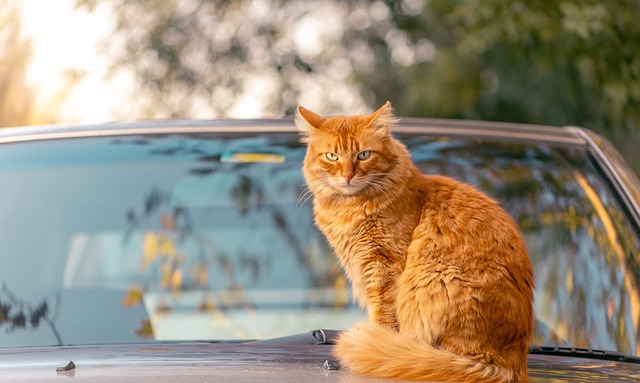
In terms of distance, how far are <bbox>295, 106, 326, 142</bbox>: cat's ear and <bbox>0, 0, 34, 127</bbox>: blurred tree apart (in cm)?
1039

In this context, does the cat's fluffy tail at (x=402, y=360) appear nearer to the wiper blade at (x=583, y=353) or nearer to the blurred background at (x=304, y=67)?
the wiper blade at (x=583, y=353)

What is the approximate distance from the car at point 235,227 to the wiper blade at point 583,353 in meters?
0.09

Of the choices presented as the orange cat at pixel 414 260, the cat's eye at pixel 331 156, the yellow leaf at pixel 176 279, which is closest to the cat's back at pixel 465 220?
the orange cat at pixel 414 260

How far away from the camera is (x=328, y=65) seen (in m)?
15.1

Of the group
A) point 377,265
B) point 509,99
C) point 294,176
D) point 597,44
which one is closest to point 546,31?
point 597,44

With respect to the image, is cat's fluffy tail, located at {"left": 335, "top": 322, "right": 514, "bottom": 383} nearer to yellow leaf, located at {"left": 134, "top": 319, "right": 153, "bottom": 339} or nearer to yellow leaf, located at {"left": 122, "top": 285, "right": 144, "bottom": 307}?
yellow leaf, located at {"left": 134, "top": 319, "right": 153, "bottom": 339}

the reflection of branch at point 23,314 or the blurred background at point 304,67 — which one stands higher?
the blurred background at point 304,67

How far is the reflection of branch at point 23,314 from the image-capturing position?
3.21m

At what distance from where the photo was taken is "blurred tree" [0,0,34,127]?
52.4 feet

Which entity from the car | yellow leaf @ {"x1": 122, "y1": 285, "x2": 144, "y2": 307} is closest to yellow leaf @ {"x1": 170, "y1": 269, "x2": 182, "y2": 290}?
the car

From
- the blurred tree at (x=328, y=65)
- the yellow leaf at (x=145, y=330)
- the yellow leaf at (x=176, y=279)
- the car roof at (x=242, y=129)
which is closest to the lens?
the yellow leaf at (x=145, y=330)

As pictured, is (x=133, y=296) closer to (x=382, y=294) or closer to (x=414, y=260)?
(x=382, y=294)

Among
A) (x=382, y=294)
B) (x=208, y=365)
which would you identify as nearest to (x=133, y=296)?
(x=382, y=294)

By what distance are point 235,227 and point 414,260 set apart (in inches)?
44.2
